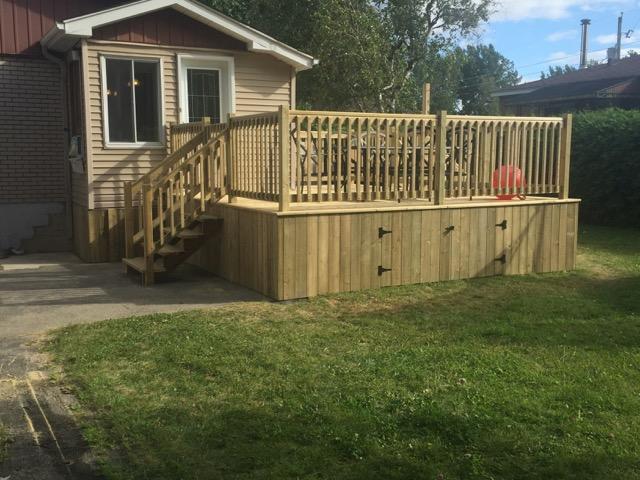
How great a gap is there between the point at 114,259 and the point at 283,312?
14.4 feet

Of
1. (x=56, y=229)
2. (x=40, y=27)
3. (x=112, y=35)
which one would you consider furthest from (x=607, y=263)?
(x=40, y=27)

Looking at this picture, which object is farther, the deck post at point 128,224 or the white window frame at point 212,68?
the white window frame at point 212,68

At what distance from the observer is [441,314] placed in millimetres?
6223

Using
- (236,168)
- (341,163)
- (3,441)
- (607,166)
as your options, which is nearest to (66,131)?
(236,168)

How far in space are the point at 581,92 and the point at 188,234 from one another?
18.5 metres

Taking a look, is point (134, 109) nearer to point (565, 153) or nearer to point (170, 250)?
point (170, 250)

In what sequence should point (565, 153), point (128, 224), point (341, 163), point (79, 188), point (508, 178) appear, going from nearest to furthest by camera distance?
point (341, 163) < point (508, 178) < point (128, 224) < point (565, 153) < point (79, 188)

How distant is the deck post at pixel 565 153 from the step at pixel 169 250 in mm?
5088

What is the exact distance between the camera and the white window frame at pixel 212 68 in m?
10.0

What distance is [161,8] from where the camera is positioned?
9.50m

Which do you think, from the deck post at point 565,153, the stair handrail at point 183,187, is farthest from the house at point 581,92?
the stair handrail at point 183,187

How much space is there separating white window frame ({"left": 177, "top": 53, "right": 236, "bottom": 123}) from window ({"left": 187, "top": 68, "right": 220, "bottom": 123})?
0.07 meters

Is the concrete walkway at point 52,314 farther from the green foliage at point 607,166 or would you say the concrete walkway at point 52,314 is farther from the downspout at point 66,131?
the green foliage at point 607,166

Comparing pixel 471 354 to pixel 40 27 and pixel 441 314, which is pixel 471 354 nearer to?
pixel 441 314
